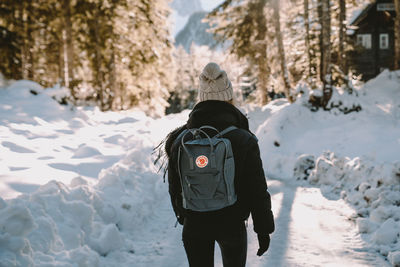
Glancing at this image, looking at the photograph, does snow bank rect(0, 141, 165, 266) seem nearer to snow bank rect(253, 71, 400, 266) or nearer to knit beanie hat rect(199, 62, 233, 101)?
knit beanie hat rect(199, 62, 233, 101)

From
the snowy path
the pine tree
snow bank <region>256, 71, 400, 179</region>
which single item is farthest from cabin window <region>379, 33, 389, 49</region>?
the snowy path

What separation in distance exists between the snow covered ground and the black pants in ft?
6.11

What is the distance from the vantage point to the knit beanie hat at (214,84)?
8.63ft

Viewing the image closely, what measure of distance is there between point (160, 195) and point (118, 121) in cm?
921

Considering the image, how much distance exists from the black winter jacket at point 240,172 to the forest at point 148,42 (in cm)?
1182

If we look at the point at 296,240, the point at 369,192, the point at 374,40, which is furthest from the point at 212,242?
the point at 374,40

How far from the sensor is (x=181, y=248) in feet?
16.5

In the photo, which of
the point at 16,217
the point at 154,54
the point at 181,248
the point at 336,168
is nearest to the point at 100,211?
the point at 181,248

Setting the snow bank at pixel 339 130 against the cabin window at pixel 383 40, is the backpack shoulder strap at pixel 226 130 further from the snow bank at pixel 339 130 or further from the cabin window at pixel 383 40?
the cabin window at pixel 383 40

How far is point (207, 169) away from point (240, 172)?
274mm

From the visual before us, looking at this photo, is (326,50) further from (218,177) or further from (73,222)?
(218,177)

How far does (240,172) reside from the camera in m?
2.48

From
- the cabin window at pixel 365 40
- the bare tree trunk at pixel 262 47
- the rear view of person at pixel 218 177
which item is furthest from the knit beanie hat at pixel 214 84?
the cabin window at pixel 365 40

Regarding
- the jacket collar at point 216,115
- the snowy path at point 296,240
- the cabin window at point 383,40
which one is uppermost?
the cabin window at point 383,40
